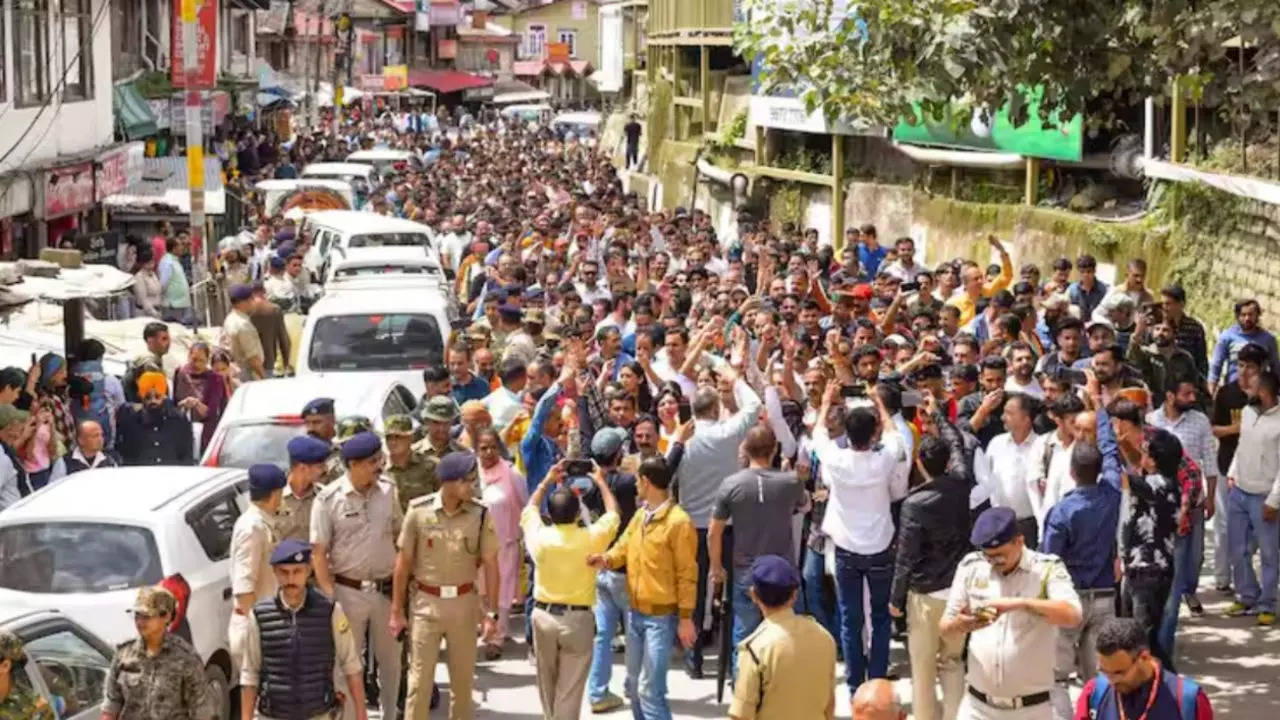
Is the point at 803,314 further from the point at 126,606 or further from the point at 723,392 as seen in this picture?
the point at 126,606

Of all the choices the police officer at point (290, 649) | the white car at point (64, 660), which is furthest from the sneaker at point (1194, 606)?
the white car at point (64, 660)

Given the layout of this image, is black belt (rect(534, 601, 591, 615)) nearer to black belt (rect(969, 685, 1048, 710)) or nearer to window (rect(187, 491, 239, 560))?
window (rect(187, 491, 239, 560))

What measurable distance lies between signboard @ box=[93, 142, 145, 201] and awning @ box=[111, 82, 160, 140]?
0.27 m

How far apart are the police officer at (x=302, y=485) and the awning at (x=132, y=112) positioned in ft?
75.7

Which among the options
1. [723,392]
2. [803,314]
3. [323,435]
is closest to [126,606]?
[323,435]

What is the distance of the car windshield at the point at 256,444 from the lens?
43.7 ft

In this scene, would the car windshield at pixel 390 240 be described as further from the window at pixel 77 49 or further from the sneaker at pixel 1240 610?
the sneaker at pixel 1240 610

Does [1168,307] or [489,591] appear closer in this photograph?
[489,591]

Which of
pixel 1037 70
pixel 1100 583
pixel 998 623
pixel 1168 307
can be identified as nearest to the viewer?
pixel 998 623

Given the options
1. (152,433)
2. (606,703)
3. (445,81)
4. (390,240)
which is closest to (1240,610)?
(606,703)

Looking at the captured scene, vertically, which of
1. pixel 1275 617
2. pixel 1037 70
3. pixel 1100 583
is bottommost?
pixel 1275 617

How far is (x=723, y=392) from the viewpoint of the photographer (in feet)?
40.7

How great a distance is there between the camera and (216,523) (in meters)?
11.2

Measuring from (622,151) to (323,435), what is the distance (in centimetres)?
4333
